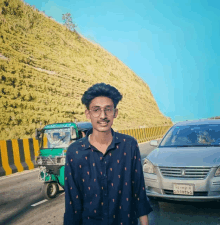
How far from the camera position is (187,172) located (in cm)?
440

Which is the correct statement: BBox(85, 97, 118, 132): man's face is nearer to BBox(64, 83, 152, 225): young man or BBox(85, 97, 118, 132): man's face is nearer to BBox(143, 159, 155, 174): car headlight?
BBox(64, 83, 152, 225): young man

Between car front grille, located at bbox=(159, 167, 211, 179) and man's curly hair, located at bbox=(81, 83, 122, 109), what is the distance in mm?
2851

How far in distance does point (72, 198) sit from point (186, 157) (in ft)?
11.0

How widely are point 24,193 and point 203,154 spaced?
487 centimetres

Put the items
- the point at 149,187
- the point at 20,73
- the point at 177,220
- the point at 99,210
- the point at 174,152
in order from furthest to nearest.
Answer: the point at 20,73, the point at 174,152, the point at 149,187, the point at 177,220, the point at 99,210

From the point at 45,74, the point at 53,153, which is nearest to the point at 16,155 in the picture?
the point at 53,153

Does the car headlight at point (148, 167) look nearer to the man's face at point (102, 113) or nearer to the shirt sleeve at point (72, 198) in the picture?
→ the man's face at point (102, 113)

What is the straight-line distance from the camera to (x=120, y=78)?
43.4m

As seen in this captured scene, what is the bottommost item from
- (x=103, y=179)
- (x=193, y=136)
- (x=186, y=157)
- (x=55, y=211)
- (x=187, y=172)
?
(x=55, y=211)

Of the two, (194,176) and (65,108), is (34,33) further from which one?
(194,176)

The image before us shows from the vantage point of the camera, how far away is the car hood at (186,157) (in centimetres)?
447

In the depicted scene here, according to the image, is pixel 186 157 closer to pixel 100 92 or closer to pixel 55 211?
pixel 55 211

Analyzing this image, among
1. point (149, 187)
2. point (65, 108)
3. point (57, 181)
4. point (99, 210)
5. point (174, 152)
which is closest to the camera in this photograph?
point (99, 210)

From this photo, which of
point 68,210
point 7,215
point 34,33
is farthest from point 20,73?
point 68,210
